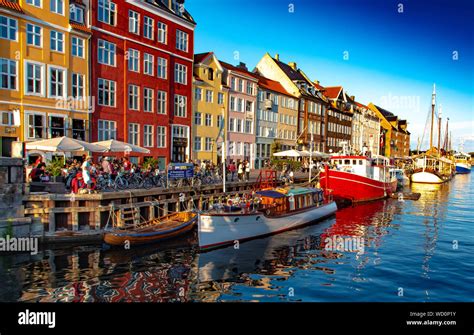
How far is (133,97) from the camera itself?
118ft

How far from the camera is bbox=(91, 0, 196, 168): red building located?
32.9 meters

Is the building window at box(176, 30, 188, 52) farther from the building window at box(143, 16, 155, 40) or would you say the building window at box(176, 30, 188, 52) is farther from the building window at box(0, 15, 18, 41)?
the building window at box(0, 15, 18, 41)

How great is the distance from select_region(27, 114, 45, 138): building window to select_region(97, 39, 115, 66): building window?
7783mm

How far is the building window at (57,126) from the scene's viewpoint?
2869 centimetres

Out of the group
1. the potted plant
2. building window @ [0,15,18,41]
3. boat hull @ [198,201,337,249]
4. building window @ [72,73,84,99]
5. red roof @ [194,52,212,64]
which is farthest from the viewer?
red roof @ [194,52,212,64]

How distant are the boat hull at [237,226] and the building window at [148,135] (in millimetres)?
18718

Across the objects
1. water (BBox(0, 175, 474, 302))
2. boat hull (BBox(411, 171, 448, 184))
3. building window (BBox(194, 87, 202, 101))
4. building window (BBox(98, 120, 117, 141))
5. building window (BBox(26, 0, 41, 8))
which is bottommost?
water (BBox(0, 175, 474, 302))

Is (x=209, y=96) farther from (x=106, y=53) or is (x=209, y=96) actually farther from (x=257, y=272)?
(x=257, y=272)

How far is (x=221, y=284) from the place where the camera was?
564 inches

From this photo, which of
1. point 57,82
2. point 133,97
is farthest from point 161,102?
point 57,82

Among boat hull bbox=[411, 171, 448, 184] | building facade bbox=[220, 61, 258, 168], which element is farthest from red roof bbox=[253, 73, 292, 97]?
boat hull bbox=[411, 171, 448, 184]

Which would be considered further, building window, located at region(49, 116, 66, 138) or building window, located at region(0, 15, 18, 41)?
building window, located at region(49, 116, 66, 138)

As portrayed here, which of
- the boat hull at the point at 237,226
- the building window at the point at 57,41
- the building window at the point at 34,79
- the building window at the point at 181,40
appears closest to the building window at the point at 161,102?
the building window at the point at 181,40

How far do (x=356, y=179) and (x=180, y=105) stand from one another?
20.0m
